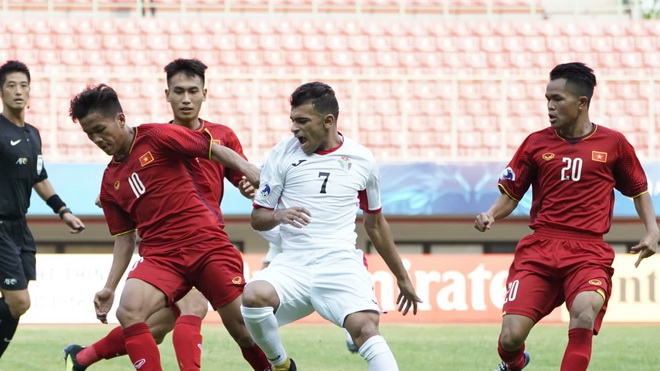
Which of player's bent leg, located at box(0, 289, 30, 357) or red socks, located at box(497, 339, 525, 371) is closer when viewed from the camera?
red socks, located at box(497, 339, 525, 371)

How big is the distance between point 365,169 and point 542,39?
52.4ft

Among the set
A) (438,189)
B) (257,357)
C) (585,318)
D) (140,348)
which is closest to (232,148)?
(257,357)

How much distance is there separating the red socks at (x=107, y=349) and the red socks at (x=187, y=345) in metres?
0.53

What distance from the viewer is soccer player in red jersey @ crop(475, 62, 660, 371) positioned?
6.88 metres

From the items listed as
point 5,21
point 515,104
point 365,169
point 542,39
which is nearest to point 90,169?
point 5,21

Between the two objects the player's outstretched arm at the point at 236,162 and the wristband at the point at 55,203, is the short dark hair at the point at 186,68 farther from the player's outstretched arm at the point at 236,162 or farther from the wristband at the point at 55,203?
the wristband at the point at 55,203

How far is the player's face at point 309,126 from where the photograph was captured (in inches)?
254

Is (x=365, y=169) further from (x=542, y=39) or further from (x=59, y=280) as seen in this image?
(x=542, y=39)

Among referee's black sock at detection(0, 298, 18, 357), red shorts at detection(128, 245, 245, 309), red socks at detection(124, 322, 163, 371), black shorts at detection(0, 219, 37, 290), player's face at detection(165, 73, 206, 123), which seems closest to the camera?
red socks at detection(124, 322, 163, 371)

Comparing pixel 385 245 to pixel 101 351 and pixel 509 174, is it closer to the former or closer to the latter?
pixel 509 174

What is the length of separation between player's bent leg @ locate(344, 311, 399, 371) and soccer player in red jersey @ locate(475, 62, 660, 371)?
1.04m

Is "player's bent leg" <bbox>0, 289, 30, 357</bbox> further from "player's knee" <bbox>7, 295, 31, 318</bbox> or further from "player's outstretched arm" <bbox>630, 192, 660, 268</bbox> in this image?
"player's outstretched arm" <bbox>630, 192, 660, 268</bbox>

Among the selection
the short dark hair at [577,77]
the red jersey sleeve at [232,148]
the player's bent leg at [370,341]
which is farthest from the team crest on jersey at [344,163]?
the short dark hair at [577,77]

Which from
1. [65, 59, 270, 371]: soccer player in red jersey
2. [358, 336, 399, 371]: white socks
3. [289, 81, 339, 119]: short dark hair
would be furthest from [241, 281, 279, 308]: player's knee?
[289, 81, 339, 119]: short dark hair
